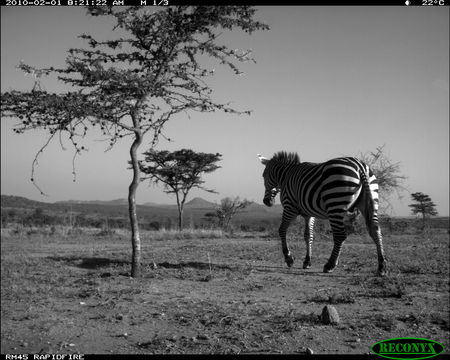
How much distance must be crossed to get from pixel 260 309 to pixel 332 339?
124 centimetres

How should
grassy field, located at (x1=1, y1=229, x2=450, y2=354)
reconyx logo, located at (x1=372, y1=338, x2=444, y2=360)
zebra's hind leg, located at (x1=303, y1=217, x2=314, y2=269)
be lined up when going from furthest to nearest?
zebra's hind leg, located at (x1=303, y1=217, x2=314, y2=269) < grassy field, located at (x1=1, y1=229, x2=450, y2=354) < reconyx logo, located at (x1=372, y1=338, x2=444, y2=360)

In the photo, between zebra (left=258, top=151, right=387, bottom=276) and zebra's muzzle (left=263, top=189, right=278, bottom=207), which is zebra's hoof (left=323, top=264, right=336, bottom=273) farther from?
zebra's muzzle (left=263, top=189, right=278, bottom=207)

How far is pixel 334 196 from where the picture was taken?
694cm

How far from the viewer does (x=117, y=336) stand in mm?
4258

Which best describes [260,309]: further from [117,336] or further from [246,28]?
[246,28]

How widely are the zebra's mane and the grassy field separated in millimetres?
2441

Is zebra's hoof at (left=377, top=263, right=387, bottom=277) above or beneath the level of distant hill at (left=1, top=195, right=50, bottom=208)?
beneath

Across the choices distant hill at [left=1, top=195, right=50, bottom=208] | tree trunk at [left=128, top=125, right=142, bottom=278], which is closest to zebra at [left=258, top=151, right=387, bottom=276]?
tree trunk at [left=128, top=125, right=142, bottom=278]

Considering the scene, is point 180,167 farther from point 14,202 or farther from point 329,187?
point 14,202

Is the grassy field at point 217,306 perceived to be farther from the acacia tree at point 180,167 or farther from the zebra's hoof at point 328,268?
the acacia tree at point 180,167

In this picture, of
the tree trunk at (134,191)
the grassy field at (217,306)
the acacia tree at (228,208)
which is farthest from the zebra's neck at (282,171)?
the acacia tree at (228,208)

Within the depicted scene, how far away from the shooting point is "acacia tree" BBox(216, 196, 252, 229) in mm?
28109

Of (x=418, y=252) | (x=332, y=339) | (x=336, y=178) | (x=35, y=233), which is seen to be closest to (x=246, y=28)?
(x=336, y=178)

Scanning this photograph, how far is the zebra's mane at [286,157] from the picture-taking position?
30.0 feet
